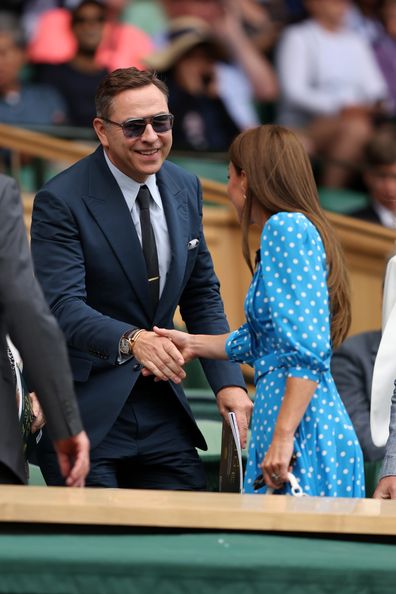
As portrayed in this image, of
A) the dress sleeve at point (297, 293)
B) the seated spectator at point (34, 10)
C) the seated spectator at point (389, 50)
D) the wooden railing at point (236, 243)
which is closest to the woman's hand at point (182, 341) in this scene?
the dress sleeve at point (297, 293)

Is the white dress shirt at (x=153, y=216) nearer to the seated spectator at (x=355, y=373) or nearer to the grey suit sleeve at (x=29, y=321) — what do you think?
the grey suit sleeve at (x=29, y=321)

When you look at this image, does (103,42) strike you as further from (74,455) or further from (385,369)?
(74,455)

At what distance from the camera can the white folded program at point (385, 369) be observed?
371cm

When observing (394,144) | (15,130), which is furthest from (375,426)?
(15,130)

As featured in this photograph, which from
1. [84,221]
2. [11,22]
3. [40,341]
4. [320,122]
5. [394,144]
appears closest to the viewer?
[40,341]

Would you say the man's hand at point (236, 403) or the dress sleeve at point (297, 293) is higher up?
the dress sleeve at point (297, 293)

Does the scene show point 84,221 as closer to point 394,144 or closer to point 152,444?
point 152,444

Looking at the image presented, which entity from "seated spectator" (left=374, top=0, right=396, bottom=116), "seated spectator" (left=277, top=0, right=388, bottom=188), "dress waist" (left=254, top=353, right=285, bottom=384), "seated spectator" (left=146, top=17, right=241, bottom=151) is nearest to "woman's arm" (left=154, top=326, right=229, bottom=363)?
"dress waist" (left=254, top=353, right=285, bottom=384)

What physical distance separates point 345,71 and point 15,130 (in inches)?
99.6

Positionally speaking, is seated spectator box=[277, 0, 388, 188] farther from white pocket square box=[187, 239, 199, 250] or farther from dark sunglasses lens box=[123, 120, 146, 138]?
dark sunglasses lens box=[123, 120, 146, 138]

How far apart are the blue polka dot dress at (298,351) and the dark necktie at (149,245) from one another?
0.96 ft

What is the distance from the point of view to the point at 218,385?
3.91 m

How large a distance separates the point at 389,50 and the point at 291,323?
22.5ft

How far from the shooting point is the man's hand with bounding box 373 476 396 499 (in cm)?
359
